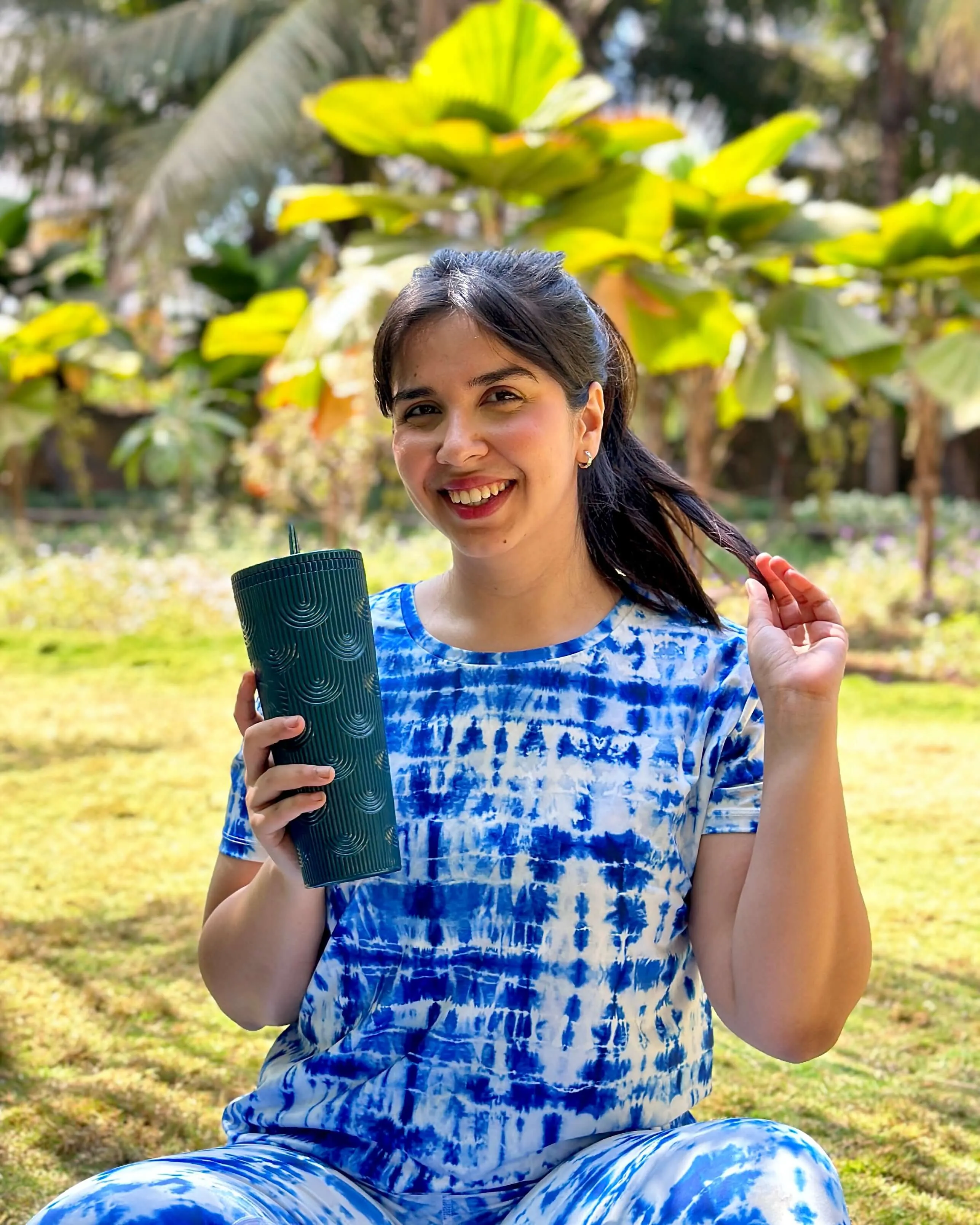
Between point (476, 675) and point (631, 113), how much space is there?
255 inches

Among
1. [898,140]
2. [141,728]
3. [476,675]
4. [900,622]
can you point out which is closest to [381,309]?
[141,728]

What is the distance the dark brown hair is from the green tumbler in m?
0.36

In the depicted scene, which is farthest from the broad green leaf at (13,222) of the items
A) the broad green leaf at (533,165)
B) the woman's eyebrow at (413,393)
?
the woman's eyebrow at (413,393)

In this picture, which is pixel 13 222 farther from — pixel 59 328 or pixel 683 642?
pixel 683 642

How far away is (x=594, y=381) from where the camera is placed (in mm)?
1697

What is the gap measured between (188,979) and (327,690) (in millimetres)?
2297

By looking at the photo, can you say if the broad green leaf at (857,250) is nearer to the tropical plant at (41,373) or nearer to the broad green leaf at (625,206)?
the broad green leaf at (625,206)

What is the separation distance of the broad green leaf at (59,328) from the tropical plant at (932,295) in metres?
A: 5.77

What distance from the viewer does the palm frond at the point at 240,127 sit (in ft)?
43.4

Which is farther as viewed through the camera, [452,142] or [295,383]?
[295,383]

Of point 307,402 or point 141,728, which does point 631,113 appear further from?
point 141,728

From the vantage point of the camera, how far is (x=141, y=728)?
6402mm

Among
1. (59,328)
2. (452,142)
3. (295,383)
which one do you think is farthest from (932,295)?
(59,328)

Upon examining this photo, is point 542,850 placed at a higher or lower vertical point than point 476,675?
lower
